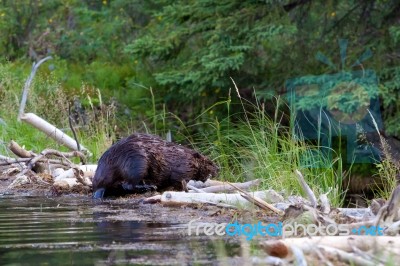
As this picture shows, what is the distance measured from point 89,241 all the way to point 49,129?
580 centimetres

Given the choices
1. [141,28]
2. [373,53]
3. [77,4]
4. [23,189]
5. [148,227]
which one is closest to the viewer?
[148,227]

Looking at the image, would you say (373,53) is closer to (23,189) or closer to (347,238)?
(23,189)

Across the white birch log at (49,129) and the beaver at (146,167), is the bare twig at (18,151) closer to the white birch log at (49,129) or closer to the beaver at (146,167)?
the white birch log at (49,129)

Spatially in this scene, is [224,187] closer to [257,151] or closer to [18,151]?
[257,151]

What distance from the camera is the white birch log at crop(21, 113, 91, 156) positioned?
1118cm

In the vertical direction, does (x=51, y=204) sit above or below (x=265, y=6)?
below

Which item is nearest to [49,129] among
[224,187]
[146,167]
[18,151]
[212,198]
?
[18,151]

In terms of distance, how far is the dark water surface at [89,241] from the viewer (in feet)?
16.1

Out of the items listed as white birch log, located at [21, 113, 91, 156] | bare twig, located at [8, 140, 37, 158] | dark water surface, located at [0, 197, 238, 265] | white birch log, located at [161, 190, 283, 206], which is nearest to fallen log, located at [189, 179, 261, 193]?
white birch log, located at [161, 190, 283, 206]

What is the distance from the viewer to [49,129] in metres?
11.3

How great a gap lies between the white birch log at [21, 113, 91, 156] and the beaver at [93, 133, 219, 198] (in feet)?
8.73

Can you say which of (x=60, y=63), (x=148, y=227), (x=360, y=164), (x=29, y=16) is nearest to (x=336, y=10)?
(x=360, y=164)

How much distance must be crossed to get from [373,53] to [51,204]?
29.0 feet

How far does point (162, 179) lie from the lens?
859 centimetres
